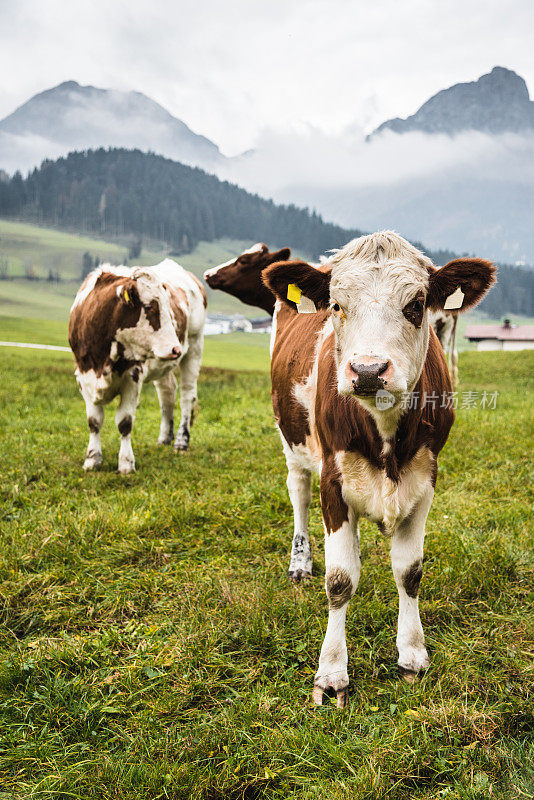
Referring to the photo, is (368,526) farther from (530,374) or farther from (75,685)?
(530,374)

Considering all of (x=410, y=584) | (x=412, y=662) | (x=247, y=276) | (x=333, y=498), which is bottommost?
(x=412, y=662)

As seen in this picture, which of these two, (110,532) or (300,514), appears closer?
(300,514)

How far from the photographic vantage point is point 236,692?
3184 mm

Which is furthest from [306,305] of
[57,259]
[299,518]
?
[57,259]

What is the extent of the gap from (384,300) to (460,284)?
20.0 inches

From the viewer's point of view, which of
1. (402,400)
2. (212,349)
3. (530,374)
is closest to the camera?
(402,400)

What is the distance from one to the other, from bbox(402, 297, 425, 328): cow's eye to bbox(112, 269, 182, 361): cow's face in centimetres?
510

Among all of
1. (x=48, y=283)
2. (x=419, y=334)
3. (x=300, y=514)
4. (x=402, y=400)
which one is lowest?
(x=300, y=514)

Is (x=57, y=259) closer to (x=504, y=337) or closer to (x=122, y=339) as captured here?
(x=504, y=337)

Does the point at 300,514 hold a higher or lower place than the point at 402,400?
lower

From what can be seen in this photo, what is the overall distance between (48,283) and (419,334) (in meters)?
132

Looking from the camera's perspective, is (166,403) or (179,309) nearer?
(179,309)

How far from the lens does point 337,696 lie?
10.3 feet

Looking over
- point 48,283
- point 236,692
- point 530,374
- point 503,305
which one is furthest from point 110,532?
point 503,305
